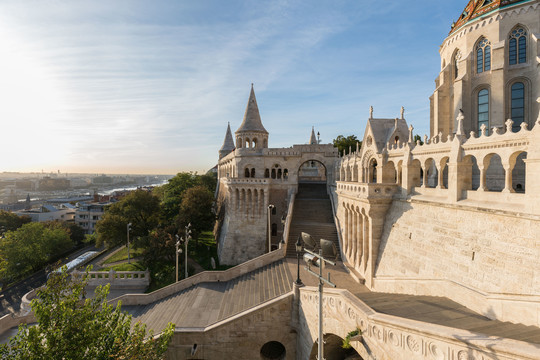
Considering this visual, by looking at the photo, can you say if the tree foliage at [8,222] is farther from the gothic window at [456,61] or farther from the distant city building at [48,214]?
the gothic window at [456,61]

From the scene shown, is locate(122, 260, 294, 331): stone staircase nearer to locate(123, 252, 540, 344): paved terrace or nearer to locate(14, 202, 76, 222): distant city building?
locate(123, 252, 540, 344): paved terrace

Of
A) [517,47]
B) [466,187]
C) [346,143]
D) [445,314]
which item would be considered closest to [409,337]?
[445,314]

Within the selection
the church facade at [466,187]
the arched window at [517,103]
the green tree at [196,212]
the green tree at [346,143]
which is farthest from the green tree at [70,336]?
the green tree at [346,143]

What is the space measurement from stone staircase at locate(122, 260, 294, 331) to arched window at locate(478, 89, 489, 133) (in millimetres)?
18992

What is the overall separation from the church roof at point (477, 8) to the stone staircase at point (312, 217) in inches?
804

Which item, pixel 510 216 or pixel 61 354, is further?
pixel 510 216

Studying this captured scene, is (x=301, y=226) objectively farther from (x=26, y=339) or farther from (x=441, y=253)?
(x=26, y=339)

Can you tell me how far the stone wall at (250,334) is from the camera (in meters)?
16.2

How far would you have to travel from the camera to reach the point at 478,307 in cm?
1074

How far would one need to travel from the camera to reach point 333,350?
588 inches

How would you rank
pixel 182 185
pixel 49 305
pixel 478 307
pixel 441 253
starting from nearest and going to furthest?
pixel 49 305 → pixel 478 307 → pixel 441 253 → pixel 182 185

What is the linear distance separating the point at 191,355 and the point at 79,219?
237 feet

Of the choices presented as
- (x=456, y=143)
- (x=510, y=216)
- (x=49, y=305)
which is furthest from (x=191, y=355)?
(x=456, y=143)

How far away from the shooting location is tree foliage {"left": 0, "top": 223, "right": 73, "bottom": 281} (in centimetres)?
3744
